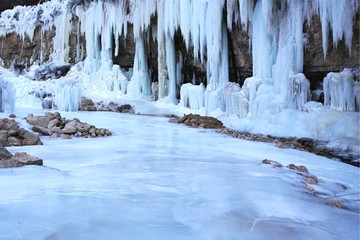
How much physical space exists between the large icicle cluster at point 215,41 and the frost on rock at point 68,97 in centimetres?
330

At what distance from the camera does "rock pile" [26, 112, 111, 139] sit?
836cm

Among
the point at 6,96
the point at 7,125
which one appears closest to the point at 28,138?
the point at 7,125

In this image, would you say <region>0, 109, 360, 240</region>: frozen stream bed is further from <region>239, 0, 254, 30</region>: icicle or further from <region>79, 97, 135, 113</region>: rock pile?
<region>79, 97, 135, 113</region>: rock pile

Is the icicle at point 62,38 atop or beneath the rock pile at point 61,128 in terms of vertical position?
atop

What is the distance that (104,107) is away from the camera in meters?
16.8

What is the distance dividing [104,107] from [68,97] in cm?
163

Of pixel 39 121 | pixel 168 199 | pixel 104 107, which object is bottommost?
pixel 168 199

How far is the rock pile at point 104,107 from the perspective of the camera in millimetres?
16269

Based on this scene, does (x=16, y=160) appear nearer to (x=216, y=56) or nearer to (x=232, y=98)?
(x=232, y=98)

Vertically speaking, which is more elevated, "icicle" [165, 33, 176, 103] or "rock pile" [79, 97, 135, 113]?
"icicle" [165, 33, 176, 103]

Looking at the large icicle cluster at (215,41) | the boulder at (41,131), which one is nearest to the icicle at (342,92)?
the large icicle cluster at (215,41)

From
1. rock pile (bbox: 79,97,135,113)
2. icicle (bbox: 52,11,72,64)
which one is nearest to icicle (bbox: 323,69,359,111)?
rock pile (bbox: 79,97,135,113)

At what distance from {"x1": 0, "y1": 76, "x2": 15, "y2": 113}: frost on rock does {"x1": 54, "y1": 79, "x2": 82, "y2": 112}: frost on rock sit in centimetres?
298

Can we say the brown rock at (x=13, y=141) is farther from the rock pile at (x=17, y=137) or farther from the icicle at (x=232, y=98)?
the icicle at (x=232, y=98)
